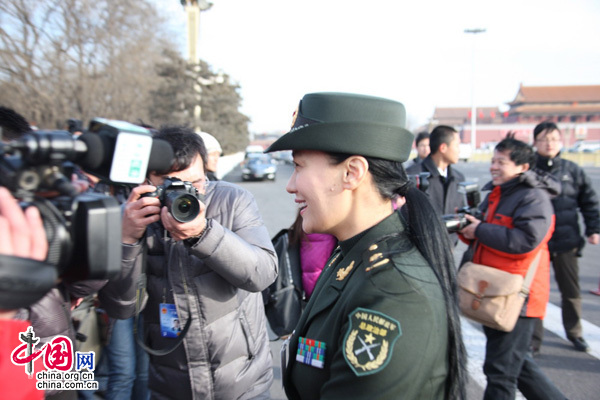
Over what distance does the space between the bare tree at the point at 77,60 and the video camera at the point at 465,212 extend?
42.1ft

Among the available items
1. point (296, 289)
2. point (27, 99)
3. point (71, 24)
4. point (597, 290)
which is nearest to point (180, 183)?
point (296, 289)

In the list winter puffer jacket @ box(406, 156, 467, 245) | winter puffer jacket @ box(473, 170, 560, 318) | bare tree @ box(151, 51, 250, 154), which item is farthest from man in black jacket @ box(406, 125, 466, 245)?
bare tree @ box(151, 51, 250, 154)

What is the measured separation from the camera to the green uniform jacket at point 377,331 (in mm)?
1156

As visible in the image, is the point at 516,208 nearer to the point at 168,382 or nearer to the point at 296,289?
the point at 296,289

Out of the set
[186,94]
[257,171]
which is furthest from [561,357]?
[186,94]

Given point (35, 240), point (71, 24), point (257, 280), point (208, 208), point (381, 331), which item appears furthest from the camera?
point (71, 24)

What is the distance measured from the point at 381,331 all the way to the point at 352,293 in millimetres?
166

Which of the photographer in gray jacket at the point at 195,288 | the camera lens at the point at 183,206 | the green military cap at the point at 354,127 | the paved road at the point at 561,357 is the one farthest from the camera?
the paved road at the point at 561,357

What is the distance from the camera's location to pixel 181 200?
1980 mm

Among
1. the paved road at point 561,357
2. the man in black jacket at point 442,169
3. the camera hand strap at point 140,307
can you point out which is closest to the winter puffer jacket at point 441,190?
the man in black jacket at point 442,169

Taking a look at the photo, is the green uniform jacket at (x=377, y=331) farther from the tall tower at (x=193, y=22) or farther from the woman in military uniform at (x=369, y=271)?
the tall tower at (x=193, y=22)

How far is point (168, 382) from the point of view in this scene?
7.46 ft

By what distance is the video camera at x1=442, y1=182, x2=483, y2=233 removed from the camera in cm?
342

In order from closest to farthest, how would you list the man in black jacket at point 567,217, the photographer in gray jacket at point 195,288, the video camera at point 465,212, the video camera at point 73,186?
the video camera at point 73,186 < the photographer in gray jacket at point 195,288 < the video camera at point 465,212 < the man in black jacket at point 567,217
